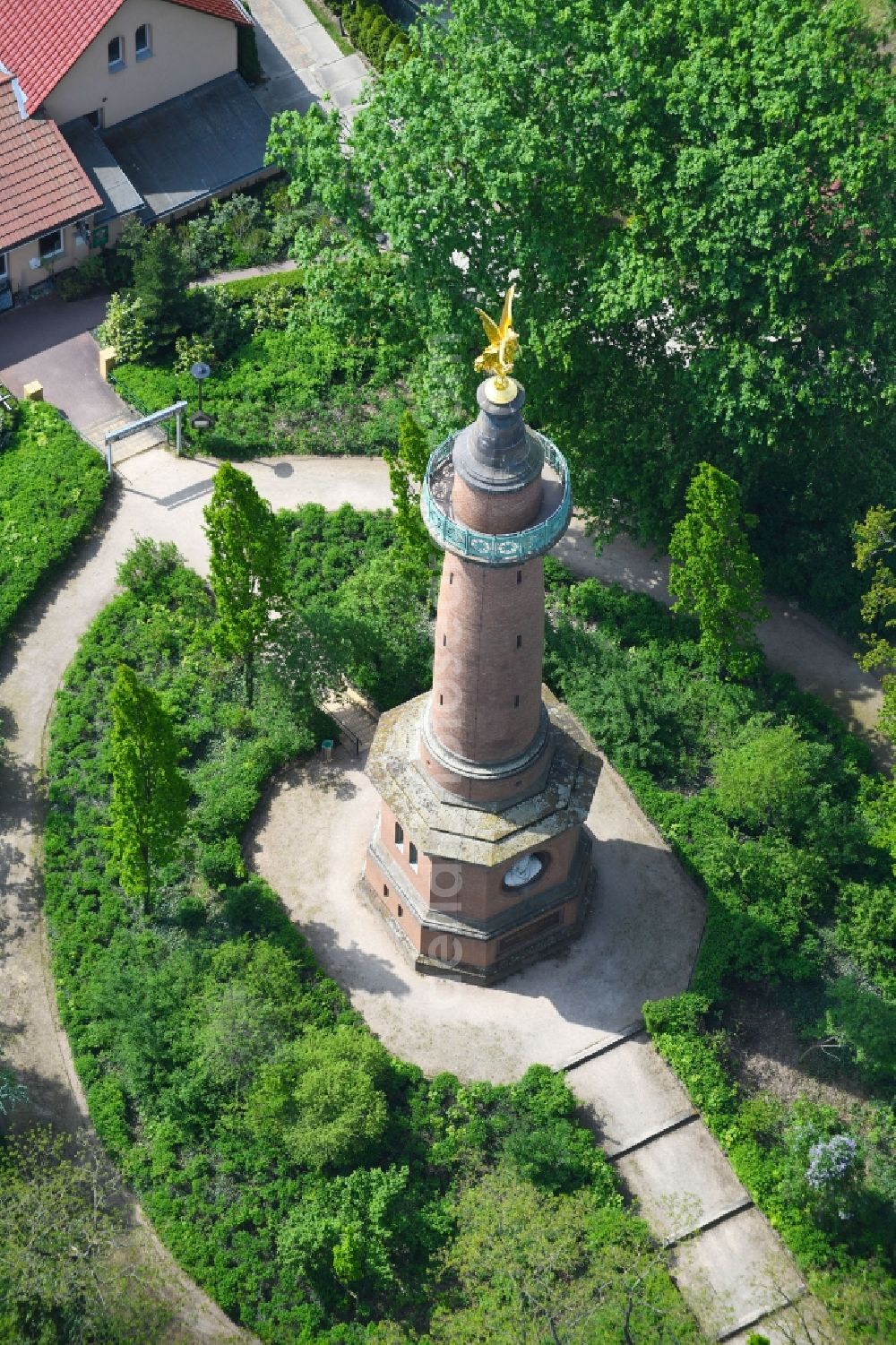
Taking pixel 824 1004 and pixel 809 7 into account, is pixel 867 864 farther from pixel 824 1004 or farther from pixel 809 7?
pixel 809 7

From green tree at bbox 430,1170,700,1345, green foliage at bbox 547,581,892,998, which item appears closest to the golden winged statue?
green foliage at bbox 547,581,892,998

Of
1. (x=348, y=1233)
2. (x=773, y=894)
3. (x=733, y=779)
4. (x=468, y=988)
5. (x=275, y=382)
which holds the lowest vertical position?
(x=773, y=894)

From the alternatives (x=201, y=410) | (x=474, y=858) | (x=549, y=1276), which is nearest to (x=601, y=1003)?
(x=474, y=858)

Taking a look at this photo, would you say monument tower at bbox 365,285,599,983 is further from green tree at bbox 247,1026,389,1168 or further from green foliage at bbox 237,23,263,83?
green foliage at bbox 237,23,263,83

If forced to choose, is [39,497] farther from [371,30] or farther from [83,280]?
[371,30]

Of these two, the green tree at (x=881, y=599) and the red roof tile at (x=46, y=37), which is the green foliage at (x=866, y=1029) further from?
the red roof tile at (x=46, y=37)

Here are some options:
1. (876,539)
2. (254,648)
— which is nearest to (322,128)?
(254,648)
